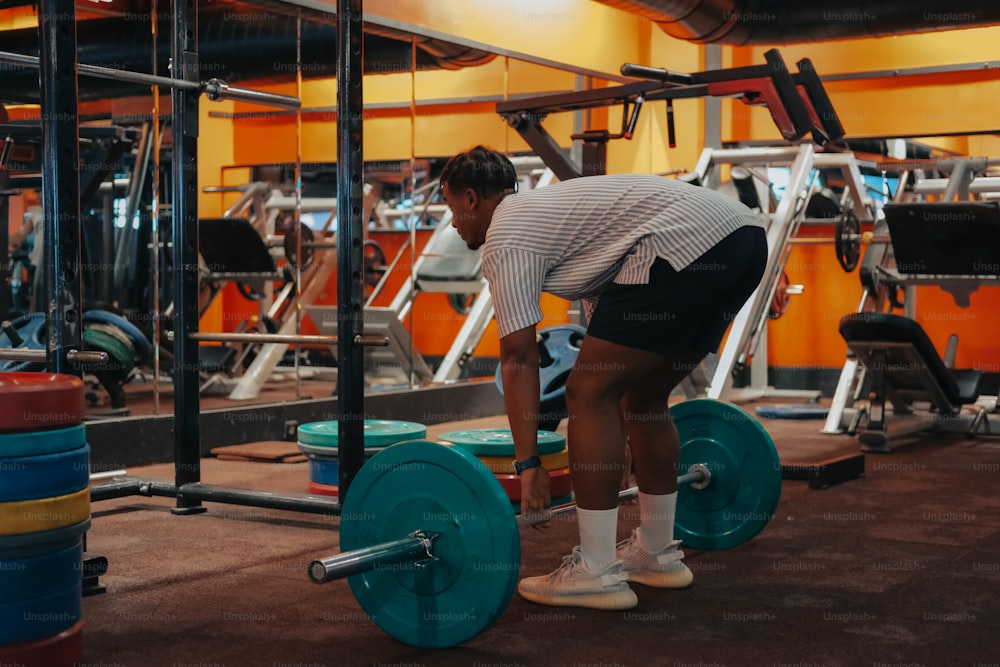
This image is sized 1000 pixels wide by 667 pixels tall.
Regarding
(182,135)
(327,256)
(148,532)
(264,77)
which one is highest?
(264,77)

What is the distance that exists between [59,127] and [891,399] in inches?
192

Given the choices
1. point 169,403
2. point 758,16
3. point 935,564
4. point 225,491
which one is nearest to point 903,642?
point 935,564

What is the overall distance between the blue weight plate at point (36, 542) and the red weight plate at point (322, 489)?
6.27ft

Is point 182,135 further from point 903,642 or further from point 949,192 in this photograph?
point 949,192

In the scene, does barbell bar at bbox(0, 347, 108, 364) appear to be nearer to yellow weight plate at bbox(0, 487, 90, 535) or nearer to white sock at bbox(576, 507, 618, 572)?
yellow weight plate at bbox(0, 487, 90, 535)

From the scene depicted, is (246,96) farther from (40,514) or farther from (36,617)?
(36,617)

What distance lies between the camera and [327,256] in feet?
21.9

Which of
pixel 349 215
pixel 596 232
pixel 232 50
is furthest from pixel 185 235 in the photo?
pixel 232 50

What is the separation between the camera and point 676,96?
14.6 feet

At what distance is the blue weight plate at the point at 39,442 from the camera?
80.5 inches

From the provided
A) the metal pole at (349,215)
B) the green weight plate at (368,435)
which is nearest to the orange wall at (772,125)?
the green weight plate at (368,435)

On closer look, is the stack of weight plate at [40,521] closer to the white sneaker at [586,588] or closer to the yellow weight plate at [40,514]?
the yellow weight plate at [40,514]

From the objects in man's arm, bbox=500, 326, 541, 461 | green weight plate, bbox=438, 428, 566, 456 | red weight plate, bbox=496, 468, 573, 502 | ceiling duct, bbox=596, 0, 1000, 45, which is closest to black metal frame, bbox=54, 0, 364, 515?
green weight plate, bbox=438, 428, 566, 456

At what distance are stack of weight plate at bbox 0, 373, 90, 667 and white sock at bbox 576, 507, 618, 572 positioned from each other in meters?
1.09
